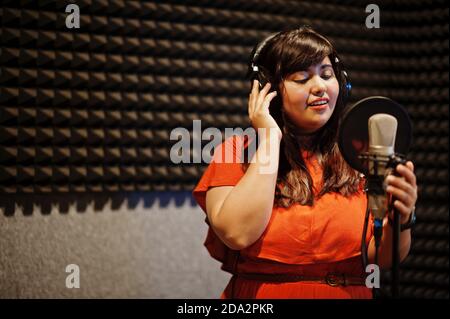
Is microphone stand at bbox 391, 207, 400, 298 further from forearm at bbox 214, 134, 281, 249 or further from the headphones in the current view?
the headphones

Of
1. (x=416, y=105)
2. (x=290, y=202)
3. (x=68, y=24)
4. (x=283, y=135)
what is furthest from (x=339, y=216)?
(x=416, y=105)

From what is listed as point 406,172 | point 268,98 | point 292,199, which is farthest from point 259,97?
point 406,172

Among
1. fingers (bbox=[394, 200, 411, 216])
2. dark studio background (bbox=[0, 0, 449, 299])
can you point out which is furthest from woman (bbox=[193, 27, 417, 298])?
dark studio background (bbox=[0, 0, 449, 299])

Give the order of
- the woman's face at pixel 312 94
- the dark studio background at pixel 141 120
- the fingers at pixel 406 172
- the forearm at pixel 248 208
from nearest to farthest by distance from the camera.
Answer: the fingers at pixel 406 172, the forearm at pixel 248 208, the woman's face at pixel 312 94, the dark studio background at pixel 141 120

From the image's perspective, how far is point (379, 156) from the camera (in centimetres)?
109

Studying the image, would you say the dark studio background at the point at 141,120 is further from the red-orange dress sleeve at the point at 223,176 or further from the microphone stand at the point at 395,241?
the microphone stand at the point at 395,241

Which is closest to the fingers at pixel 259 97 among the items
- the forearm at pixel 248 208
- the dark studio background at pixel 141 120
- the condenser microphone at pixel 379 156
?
the forearm at pixel 248 208

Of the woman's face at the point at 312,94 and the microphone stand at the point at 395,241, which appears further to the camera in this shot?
the woman's face at the point at 312,94

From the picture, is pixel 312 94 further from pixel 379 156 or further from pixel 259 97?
pixel 379 156

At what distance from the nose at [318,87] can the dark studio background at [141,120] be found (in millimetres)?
1188

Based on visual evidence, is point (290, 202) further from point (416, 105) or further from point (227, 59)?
point (416, 105)

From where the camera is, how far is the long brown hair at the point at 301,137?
1459 millimetres

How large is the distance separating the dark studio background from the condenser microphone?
153 cm

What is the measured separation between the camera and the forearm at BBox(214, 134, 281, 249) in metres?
1.35
